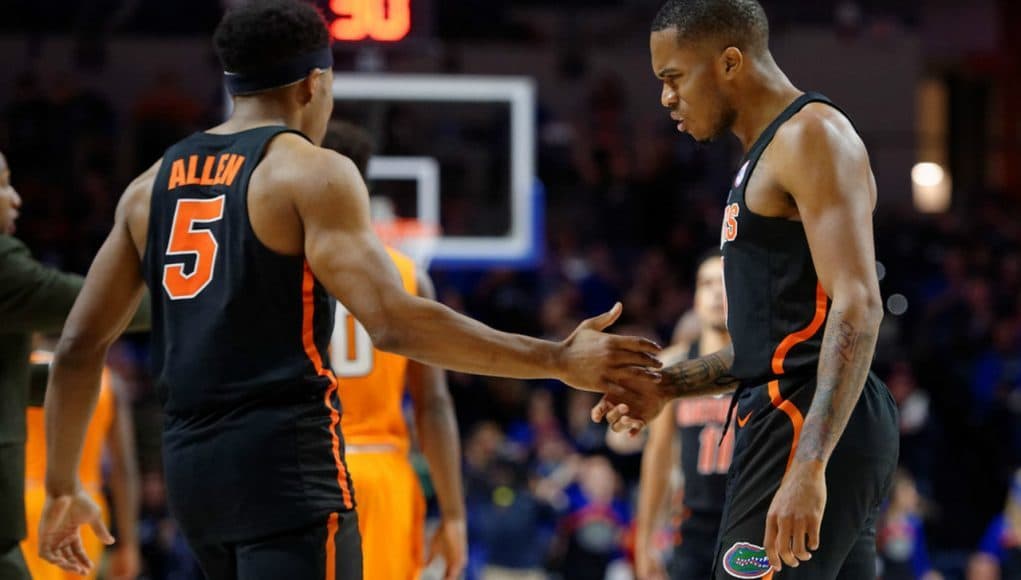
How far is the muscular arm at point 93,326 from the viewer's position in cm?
379

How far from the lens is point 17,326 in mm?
4660

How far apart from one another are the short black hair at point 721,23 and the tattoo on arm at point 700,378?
3.20 feet

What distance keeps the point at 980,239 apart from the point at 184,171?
14160 millimetres

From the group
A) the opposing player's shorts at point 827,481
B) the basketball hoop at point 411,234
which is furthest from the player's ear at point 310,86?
the basketball hoop at point 411,234

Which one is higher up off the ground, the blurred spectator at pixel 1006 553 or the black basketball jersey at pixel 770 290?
the black basketball jersey at pixel 770 290

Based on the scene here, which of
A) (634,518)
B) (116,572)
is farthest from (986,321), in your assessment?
(116,572)

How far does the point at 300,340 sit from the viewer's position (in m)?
3.58

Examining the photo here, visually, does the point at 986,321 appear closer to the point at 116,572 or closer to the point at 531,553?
the point at 531,553

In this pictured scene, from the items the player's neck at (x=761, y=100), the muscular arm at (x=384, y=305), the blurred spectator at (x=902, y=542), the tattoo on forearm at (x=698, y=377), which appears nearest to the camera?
the muscular arm at (x=384, y=305)

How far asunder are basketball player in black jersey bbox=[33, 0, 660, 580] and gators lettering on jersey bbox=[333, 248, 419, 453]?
58.1 inches

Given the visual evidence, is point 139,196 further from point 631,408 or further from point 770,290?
point 770,290

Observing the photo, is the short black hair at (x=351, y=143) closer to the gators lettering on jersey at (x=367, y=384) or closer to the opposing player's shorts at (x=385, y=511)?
the gators lettering on jersey at (x=367, y=384)

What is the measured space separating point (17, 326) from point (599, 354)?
6.80 feet

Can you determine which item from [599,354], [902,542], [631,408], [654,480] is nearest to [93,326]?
[599,354]
